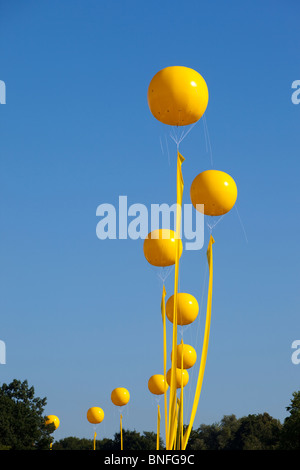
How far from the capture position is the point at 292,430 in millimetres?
27969

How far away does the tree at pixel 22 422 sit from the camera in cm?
3875

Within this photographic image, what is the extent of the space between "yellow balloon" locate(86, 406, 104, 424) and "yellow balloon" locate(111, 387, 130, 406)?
265 centimetres

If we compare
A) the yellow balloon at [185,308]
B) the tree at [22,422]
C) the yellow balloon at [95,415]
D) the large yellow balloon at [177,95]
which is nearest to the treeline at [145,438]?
the tree at [22,422]

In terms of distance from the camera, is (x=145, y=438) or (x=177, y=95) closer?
(x=177, y=95)

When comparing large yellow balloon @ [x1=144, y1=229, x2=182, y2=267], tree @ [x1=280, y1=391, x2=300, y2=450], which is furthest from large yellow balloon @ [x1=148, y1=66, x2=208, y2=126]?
tree @ [x1=280, y1=391, x2=300, y2=450]

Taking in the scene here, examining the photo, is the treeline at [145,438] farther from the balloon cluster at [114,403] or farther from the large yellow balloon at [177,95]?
the large yellow balloon at [177,95]

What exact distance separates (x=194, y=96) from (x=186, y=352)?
23.4 feet

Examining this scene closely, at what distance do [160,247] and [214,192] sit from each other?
2.18 meters

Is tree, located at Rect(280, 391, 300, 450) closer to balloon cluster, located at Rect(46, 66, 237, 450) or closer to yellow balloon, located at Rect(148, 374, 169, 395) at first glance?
yellow balloon, located at Rect(148, 374, 169, 395)

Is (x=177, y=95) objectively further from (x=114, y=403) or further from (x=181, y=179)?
(x=114, y=403)

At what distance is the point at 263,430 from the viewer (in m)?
44.4

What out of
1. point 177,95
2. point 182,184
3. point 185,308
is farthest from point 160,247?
point 177,95
